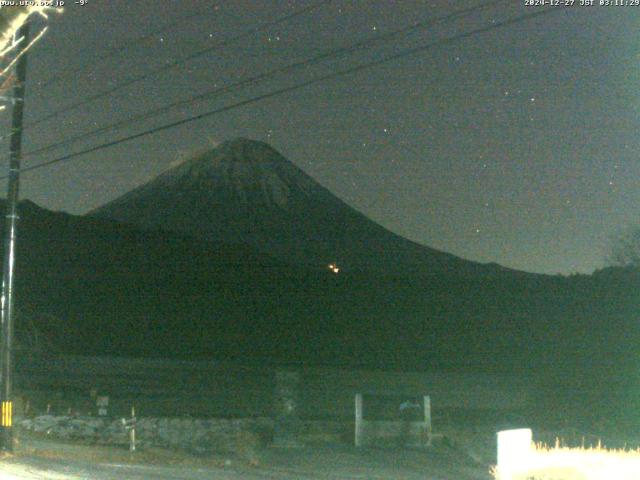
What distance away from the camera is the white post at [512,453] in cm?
1291

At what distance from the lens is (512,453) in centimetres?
1316

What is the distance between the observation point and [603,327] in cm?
6525

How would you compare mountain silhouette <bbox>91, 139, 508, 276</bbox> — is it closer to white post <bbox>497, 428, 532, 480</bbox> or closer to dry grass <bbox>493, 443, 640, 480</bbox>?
dry grass <bbox>493, 443, 640, 480</bbox>

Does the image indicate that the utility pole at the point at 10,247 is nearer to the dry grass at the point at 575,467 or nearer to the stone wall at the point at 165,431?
the stone wall at the point at 165,431

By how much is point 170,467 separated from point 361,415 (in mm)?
7327

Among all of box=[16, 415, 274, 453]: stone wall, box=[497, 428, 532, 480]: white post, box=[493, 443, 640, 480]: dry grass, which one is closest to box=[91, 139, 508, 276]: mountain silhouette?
box=[16, 415, 274, 453]: stone wall

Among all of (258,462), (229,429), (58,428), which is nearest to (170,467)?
(258,462)

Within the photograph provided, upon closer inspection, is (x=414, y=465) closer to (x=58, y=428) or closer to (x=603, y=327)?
(x=58, y=428)

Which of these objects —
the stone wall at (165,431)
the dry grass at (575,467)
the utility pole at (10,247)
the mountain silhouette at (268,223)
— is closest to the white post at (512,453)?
the dry grass at (575,467)

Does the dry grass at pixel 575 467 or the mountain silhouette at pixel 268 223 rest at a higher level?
the mountain silhouette at pixel 268 223

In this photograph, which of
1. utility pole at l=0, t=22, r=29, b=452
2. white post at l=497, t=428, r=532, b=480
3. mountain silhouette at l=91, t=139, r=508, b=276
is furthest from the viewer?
mountain silhouette at l=91, t=139, r=508, b=276

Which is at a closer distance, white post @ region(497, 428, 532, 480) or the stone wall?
white post @ region(497, 428, 532, 480)

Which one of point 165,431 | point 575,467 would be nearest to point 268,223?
point 165,431

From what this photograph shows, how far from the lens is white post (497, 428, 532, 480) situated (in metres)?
12.9
